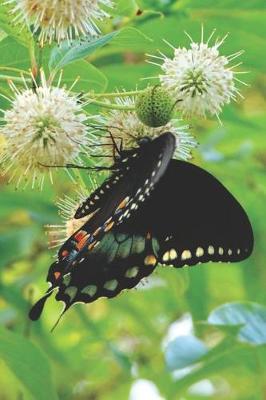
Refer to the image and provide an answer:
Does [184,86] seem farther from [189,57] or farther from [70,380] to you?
[70,380]

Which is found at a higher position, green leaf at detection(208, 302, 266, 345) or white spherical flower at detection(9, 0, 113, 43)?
white spherical flower at detection(9, 0, 113, 43)

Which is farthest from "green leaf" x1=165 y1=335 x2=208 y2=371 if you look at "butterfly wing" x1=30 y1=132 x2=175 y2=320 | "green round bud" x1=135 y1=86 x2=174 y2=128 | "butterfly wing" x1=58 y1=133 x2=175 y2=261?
"green round bud" x1=135 y1=86 x2=174 y2=128

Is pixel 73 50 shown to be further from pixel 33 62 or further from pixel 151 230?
pixel 151 230

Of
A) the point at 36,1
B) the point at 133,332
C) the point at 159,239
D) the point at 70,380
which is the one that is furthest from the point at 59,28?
the point at 133,332

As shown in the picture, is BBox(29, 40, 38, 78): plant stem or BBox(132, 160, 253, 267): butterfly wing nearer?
BBox(29, 40, 38, 78): plant stem

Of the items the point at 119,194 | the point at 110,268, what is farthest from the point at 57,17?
the point at 110,268

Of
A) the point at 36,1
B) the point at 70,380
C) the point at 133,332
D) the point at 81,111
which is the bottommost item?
the point at 70,380

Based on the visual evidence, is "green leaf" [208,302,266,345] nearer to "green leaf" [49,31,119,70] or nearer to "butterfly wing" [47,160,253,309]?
"butterfly wing" [47,160,253,309]

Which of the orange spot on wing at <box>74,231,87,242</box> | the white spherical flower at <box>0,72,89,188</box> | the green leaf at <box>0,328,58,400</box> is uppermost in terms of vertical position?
the white spherical flower at <box>0,72,89,188</box>

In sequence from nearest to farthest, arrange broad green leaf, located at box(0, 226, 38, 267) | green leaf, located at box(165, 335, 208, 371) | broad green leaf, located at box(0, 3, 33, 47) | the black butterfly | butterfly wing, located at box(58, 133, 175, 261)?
butterfly wing, located at box(58, 133, 175, 261) → broad green leaf, located at box(0, 3, 33, 47) → the black butterfly → green leaf, located at box(165, 335, 208, 371) → broad green leaf, located at box(0, 226, 38, 267)
